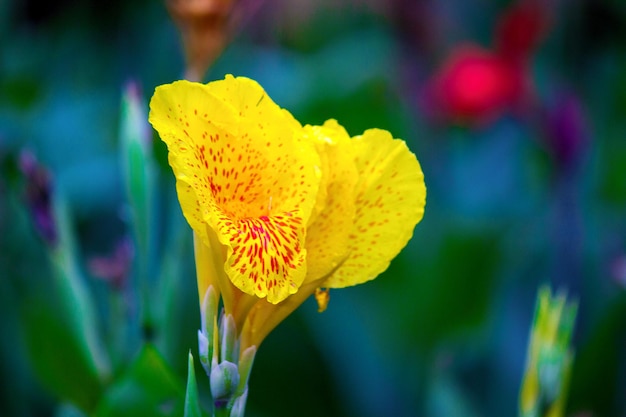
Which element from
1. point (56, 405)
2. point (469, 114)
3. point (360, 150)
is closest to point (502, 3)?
point (469, 114)

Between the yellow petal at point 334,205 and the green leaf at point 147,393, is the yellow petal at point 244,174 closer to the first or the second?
the yellow petal at point 334,205

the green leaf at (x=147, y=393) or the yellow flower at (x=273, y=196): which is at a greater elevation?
the yellow flower at (x=273, y=196)

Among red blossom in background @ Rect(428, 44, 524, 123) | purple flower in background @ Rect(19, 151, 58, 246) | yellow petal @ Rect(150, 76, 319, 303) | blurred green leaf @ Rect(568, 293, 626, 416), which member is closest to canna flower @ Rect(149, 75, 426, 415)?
yellow petal @ Rect(150, 76, 319, 303)

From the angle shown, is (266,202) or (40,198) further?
(40,198)

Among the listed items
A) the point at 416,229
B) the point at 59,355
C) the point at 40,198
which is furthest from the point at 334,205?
the point at 416,229

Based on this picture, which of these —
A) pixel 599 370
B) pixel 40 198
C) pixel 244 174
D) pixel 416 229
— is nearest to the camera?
pixel 244 174

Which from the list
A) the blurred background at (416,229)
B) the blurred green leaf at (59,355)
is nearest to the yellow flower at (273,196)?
the blurred background at (416,229)

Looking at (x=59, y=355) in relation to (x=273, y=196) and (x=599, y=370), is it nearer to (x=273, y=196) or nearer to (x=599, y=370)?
(x=273, y=196)
